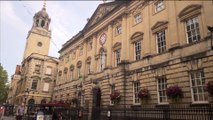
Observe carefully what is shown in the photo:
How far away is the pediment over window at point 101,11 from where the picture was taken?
26888mm

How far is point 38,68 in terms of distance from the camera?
51375 millimetres

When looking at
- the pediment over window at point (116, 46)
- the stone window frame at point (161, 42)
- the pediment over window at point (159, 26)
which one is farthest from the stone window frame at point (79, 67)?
the stone window frame at point (161, 42)

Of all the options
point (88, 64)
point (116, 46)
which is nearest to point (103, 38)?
point (116, 46)

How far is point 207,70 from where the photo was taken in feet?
45.7

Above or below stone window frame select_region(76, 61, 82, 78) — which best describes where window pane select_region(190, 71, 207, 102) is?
below

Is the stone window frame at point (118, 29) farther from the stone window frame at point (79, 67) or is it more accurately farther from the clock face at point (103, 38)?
the stone window frame at point (79, 67)

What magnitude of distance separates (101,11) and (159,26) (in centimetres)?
1261

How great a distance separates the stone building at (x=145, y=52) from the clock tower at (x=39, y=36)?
92.0 ft

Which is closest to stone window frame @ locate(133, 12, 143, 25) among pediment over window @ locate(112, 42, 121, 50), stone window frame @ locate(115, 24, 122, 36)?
stone window frame @ locate(115, 24, 122, 36)

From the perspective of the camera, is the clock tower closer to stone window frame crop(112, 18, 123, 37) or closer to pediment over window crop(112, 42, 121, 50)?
stone window frame crop(112, 18, 123, 37)

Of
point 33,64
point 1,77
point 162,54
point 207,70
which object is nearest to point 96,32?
point 162,54

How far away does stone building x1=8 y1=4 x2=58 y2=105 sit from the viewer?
4881 cm

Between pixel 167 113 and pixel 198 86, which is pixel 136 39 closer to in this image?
pixel 198 86

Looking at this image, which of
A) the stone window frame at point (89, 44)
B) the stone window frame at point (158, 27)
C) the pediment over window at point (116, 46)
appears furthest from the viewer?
the stone window frame at point (89, 44)
